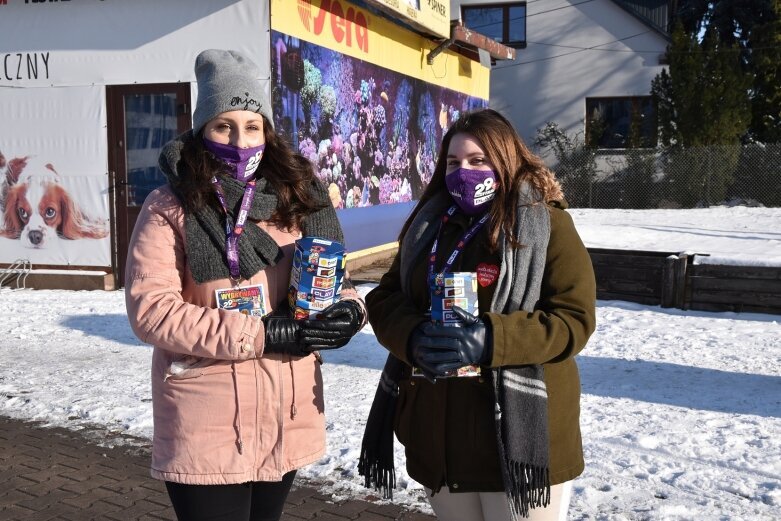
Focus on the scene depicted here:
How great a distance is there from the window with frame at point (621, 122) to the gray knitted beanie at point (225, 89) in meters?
25.2

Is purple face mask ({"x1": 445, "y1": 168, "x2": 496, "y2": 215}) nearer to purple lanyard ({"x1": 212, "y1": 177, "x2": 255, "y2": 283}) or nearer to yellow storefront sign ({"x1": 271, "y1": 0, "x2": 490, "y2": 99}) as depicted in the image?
purple lanyard ({"x1": 212, "y1": 177, "x2": 255, "y2": 283})

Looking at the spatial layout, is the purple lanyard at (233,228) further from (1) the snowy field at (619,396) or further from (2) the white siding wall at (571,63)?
(2) the white siding wall at (571,63)

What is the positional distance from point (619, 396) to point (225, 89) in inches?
168

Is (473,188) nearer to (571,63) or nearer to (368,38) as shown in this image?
(368,38)

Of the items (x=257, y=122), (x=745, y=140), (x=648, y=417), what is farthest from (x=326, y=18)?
(x=745, y=140)

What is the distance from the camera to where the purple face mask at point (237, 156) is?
2684 millimetres

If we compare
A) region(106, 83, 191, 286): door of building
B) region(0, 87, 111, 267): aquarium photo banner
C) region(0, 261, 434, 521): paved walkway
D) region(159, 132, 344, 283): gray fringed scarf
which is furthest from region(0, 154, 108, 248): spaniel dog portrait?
region(159, 132, 344, 283): gray fringed scarf

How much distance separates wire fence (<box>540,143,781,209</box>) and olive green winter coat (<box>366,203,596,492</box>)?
2334 centimetres

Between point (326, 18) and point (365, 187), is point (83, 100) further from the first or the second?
point (365, 187)

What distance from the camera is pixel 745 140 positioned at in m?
27.3

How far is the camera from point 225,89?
2688 millimetres

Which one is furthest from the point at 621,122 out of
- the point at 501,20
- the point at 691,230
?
the point at 691,230

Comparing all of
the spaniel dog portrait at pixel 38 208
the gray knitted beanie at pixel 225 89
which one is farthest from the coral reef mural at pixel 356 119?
the gray knitted beanie at pixel 225 89

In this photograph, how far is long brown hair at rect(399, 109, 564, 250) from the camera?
2.59 metres
